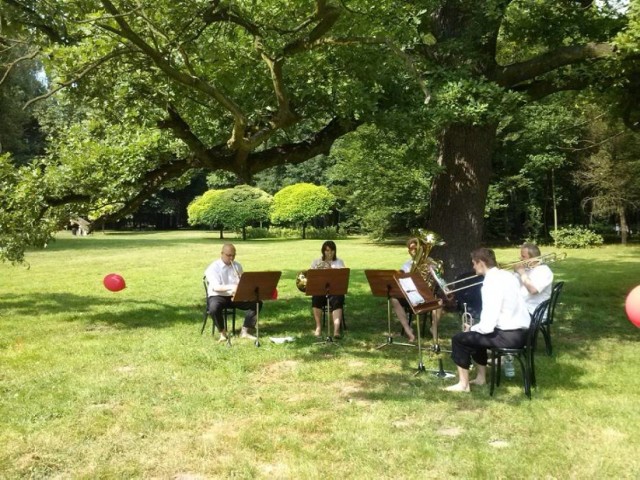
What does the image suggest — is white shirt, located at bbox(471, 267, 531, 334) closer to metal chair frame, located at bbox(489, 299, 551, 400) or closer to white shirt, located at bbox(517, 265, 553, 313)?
metal chair frame, located at bbox(489, 299, 551, 400)

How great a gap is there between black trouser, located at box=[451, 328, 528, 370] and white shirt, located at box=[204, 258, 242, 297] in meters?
4.04

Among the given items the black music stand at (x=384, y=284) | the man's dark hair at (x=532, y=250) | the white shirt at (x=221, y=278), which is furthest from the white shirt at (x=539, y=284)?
the white shirt at (x=221, y=278)

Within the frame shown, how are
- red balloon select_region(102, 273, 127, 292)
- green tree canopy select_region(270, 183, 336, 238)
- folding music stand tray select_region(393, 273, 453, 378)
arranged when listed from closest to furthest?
folding music stand tray select_region(393, 273, 453, 378)
red balloon select_region(102, 273, 127, 292)
green tree canopy select_region(270, 183, 336, 238)

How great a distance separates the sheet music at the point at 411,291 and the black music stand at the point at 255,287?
2.12 meters

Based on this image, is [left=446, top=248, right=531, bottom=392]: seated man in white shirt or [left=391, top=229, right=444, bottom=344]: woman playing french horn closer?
[left=446, top=248, right=531, bottom=392]: seated man in white shirt

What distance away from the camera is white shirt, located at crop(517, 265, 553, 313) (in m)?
7.38

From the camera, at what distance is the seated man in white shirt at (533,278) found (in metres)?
7.38

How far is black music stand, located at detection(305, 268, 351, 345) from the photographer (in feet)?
27.6

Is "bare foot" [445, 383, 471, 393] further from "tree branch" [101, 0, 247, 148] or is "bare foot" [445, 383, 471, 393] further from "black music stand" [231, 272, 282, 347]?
"tree branch" [101, 0, 247, 148]

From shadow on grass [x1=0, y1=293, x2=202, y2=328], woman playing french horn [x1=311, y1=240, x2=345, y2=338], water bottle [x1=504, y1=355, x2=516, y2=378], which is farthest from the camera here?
shadow on grass [x1=0, y1=293, x2=202, y2=328]

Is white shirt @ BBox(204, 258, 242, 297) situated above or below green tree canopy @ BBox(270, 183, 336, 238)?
below

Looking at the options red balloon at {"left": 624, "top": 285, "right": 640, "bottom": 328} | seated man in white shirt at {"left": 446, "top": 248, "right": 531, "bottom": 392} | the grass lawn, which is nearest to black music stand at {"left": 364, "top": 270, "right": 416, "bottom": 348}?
the grass lawn

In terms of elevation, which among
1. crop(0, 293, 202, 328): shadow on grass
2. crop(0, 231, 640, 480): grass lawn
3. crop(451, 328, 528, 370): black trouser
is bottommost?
crop(0, 231, 640, 480): grass lawn

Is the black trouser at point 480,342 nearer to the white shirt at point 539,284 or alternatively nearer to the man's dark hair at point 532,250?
the white shirt at point 539,284
